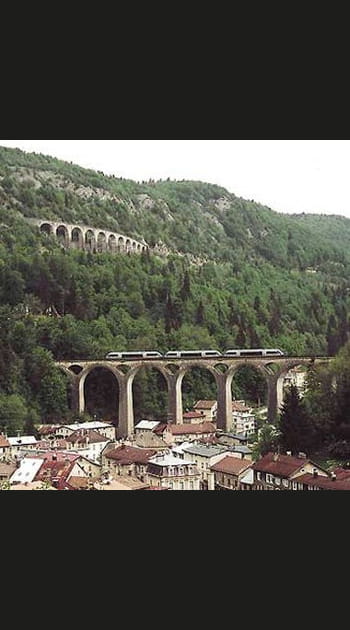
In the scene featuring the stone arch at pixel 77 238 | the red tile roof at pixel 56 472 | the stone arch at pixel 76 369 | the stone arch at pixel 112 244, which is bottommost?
the red tile roof at pixel 56 472

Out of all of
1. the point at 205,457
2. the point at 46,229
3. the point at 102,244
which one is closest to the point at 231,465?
the point at 205,457

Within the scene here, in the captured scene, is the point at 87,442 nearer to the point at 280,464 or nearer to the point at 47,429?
the point at 47,429

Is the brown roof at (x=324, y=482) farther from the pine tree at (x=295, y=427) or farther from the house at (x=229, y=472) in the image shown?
the house at (x=229, y=472)

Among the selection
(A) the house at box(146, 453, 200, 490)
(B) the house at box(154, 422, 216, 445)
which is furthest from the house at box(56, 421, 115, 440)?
(A) the house at box(146, 453, 200, 490)

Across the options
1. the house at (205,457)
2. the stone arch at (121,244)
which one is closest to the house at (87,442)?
the house at (205,457)

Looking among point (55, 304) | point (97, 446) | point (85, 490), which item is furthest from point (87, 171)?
point (85, 490)

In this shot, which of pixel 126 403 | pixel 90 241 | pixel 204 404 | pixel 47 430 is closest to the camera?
pixel 47 430

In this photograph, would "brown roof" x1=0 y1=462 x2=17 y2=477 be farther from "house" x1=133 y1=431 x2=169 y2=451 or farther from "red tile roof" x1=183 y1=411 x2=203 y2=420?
"red tile roof" x1=183 y1=411 x2=203 y2=420
